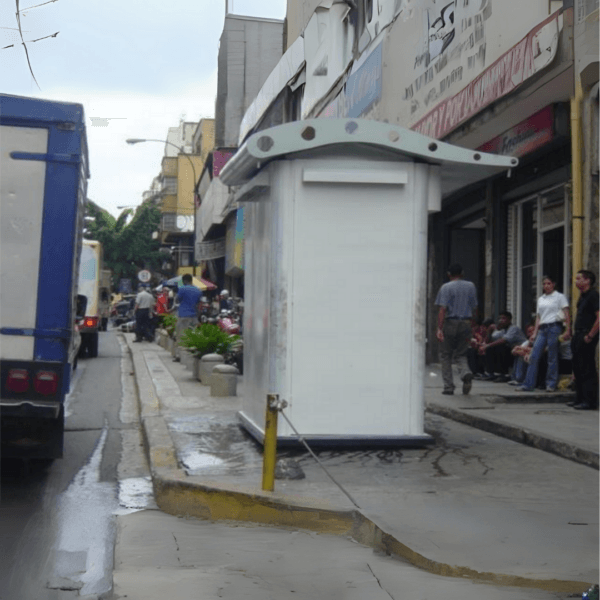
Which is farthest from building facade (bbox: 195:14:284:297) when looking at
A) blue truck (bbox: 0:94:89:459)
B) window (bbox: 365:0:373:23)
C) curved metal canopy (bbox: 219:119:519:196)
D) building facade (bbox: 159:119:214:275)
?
blue truck (bbox: 0:94:89:459)

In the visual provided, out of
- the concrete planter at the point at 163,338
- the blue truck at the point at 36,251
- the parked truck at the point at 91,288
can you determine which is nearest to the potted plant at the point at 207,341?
the blue truck at the point at 36,251

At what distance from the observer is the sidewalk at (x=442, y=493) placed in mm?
5234

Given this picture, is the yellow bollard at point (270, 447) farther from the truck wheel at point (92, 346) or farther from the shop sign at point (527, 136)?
the truck wheel at point (92, 346)

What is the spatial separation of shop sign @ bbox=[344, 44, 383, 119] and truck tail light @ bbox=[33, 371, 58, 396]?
586 inches

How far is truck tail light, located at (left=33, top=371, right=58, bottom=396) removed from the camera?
7.43 metres

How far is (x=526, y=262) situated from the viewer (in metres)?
17.3

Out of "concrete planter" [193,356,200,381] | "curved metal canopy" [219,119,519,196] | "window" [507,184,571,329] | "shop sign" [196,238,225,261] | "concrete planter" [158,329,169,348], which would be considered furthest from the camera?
"shop sign" [196,238,225,261]

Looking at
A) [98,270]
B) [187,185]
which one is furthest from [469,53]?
[187,185]

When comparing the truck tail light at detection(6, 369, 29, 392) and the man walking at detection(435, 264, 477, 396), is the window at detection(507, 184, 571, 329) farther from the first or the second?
Result: the truck tail light at detection(6, 369, 29, 392)

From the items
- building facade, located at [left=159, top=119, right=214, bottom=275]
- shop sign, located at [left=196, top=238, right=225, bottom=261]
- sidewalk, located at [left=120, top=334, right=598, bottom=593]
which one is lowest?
sidewalk, located at [left=120, top=334, right=598, bottom=593]

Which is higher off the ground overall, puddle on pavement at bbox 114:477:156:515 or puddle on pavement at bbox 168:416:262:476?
puddle on pavement at bbox 168:416:262:476

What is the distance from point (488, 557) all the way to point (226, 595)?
1.41 meters

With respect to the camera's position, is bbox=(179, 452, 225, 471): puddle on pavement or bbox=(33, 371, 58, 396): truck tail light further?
bbox=(179, 452, 225, 471): puddle on pavement

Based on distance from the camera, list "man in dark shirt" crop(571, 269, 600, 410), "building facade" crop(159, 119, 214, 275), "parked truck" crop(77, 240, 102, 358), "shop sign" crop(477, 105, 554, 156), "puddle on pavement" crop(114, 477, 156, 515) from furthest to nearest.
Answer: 1. "building facade" crop(159, 119, 214, 275)
2. "parked truck" crop(77, 240, 102, 358)
3. "shop sign" crop(477, 105, 554, 156)
4. "man in dark shirt" crop(571, 269, 600, 410)
5. "puddle on pavement" crop(114, 477, 156, 515)
